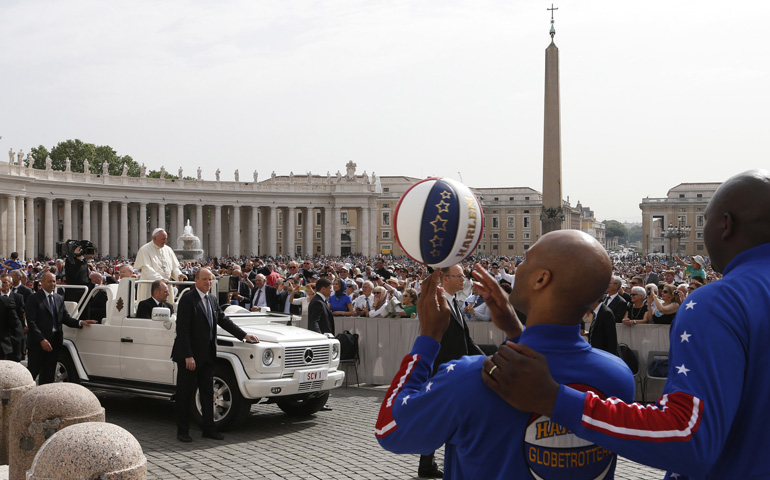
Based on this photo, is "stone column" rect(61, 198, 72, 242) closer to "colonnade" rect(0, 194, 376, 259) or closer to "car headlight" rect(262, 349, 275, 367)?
"colonnade" rect(0, 194, 376, 259)

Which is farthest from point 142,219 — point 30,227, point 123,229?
point 30,227

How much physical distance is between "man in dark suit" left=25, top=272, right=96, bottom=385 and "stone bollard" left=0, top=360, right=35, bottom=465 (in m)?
2.81

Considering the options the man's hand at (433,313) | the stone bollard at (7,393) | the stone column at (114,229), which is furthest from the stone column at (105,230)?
the man's hand at (433,313)

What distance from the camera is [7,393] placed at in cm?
738

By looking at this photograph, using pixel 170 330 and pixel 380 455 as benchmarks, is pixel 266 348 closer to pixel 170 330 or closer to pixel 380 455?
pixel 170 330

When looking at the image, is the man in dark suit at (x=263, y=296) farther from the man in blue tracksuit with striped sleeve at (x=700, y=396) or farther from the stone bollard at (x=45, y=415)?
the man in blue tracksuit with striped sleeve at (x=700, y=396)

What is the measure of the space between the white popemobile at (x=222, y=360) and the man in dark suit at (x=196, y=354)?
0.32 m

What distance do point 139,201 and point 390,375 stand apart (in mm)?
79669

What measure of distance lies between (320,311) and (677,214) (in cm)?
12835

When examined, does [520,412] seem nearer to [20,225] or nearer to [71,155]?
[20,225]

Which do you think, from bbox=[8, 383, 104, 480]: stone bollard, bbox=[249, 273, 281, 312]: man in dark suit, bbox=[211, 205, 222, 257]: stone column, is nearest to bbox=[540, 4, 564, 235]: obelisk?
bbox=[249, 273, 281, 312]: man in dark suit

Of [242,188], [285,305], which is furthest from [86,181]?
[285,305]

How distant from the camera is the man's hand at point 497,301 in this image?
273 cm

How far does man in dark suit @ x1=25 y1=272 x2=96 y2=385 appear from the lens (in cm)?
1020
